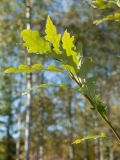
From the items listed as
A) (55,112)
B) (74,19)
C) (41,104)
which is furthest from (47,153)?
(74,19)

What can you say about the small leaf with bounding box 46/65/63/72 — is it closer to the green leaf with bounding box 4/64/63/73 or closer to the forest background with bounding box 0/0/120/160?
the green leaf with bounding box 4/64/63/73

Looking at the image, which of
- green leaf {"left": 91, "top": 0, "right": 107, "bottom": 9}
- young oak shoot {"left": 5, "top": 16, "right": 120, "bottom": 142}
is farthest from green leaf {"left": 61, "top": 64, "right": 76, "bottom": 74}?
green leaf {"left": 91, "top": 0, "right": 107, "bottom": 9}

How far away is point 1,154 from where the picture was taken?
3622cm

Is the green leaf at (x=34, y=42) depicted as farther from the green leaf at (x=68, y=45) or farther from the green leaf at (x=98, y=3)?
the green leaf at (x=98, y=3)

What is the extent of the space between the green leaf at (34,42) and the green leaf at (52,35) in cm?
1

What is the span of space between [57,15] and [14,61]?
9.23 ft

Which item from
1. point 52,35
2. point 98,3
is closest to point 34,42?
point 52,35

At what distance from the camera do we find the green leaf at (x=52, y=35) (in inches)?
34.1

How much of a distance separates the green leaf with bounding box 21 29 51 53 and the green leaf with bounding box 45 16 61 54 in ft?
0.04

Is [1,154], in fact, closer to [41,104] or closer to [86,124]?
[86,124]

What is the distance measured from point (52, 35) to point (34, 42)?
0.14 ft

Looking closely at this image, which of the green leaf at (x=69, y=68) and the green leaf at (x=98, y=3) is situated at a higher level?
the green leaf at (x=98, y=3)

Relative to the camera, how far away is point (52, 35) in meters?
0.88

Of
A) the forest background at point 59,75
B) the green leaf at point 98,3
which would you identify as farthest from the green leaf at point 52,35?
the forest background at point 59,75
